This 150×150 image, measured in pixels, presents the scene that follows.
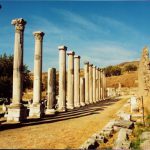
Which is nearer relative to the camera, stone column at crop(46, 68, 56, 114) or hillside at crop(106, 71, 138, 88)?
stone column at crop(46, 68, 56, 114)

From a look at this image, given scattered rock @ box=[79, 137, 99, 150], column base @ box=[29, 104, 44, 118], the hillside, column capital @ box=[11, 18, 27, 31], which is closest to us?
scattered rock @ box=[79, 137, 99, 150]

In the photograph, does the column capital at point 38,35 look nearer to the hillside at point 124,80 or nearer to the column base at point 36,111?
the column base at point 36,111

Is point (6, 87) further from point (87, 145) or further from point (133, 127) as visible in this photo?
point (87, 145)

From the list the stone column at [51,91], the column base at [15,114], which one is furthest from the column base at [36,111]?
the stone column at [51,91]

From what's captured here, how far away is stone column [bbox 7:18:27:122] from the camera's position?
60.7 feet

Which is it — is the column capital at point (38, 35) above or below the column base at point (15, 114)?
above

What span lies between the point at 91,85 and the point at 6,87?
42.6 feet

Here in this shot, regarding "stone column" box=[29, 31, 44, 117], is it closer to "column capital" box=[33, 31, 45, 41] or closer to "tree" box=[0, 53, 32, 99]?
"column capital" box=[33, 31, 45, 41]

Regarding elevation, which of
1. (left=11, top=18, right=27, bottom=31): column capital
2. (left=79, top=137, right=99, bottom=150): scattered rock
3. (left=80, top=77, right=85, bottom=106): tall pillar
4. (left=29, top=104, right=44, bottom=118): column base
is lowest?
(left=79, top=137, right=99, bottom=150): scattered rock

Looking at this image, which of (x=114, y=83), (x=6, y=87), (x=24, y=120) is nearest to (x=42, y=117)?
(x=24, y=120)

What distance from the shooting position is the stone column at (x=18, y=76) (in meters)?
18.5

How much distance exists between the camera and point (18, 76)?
19250 mm

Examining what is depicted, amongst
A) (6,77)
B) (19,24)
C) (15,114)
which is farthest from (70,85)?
(6,77)

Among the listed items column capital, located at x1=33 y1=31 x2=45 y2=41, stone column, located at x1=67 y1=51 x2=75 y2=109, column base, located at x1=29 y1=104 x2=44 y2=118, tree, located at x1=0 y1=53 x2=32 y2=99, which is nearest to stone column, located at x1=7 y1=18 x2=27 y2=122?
column base, located at x1=29 y1=104 x2=44 y2=118
